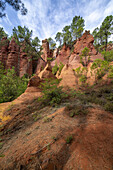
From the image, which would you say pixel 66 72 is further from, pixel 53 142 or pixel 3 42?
pixel 3 42

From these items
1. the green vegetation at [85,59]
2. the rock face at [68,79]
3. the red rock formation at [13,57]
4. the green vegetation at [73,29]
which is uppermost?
the green vegetation at [73,29]

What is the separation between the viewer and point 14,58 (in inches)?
871

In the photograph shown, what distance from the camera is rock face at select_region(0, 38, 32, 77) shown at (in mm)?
21875

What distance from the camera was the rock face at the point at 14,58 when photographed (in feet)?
71.8

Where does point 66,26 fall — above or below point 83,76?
above

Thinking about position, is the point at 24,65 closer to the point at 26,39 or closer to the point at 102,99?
the point at 26,39

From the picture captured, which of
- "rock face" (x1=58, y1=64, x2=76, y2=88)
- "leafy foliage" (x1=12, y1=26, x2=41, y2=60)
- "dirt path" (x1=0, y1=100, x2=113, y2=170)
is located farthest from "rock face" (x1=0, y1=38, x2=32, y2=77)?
"dirt path" (x1=0, y1=100, x2=113, y2=170)

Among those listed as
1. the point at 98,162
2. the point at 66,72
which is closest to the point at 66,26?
the point at 66,72

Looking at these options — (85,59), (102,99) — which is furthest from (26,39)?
(102,99)

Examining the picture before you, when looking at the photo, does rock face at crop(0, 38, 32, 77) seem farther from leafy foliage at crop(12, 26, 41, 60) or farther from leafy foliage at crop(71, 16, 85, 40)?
leafy foliage at crop(71, 16, 85, 40)

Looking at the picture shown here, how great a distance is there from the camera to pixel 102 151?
4.99ft

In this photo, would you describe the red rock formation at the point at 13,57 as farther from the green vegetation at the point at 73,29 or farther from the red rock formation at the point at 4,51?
the green vegetation at the point at 73,29

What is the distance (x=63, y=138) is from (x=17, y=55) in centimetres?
2795

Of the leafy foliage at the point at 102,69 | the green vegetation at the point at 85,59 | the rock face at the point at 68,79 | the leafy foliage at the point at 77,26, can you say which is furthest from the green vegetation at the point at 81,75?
the leafy foliage at the point at 77,26
